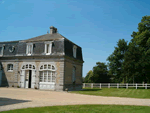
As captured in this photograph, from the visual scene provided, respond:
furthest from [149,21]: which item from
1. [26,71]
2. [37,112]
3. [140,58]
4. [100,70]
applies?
[37,112]

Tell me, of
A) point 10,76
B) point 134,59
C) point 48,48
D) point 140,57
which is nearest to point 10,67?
point 10,76

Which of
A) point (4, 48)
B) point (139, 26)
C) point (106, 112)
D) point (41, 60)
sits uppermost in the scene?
point (139, 26)

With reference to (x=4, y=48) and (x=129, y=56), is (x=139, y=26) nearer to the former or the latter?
(x=129, y=56)

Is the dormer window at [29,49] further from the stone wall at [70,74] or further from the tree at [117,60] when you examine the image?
the tree at [117,60]

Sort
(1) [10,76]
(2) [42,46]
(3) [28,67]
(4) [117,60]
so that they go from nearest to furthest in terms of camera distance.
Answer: (2) [42,46], (3) [28,67], (1) [10,76], (4) [117,60]

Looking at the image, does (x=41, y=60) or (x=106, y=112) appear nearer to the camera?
(x=106, y=112)

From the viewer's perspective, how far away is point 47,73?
2039 centimetres

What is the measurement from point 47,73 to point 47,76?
37 cm

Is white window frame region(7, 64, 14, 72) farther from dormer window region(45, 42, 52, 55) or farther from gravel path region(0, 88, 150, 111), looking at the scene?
gravel path region(0, 88, 150, 111)

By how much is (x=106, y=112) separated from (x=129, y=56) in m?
25.7

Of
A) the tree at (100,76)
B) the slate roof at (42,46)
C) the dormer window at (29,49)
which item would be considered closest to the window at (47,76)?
the slate roof at (42,46)

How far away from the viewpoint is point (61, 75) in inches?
774

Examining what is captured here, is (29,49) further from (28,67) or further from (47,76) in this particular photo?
(47,76)

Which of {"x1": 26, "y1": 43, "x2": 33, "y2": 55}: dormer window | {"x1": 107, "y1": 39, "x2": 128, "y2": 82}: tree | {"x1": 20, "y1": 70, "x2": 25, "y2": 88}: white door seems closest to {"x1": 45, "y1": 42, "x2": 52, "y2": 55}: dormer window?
{"x1": 26, "y1": 43, "x2": 33, "y2": 55}: dormer window
